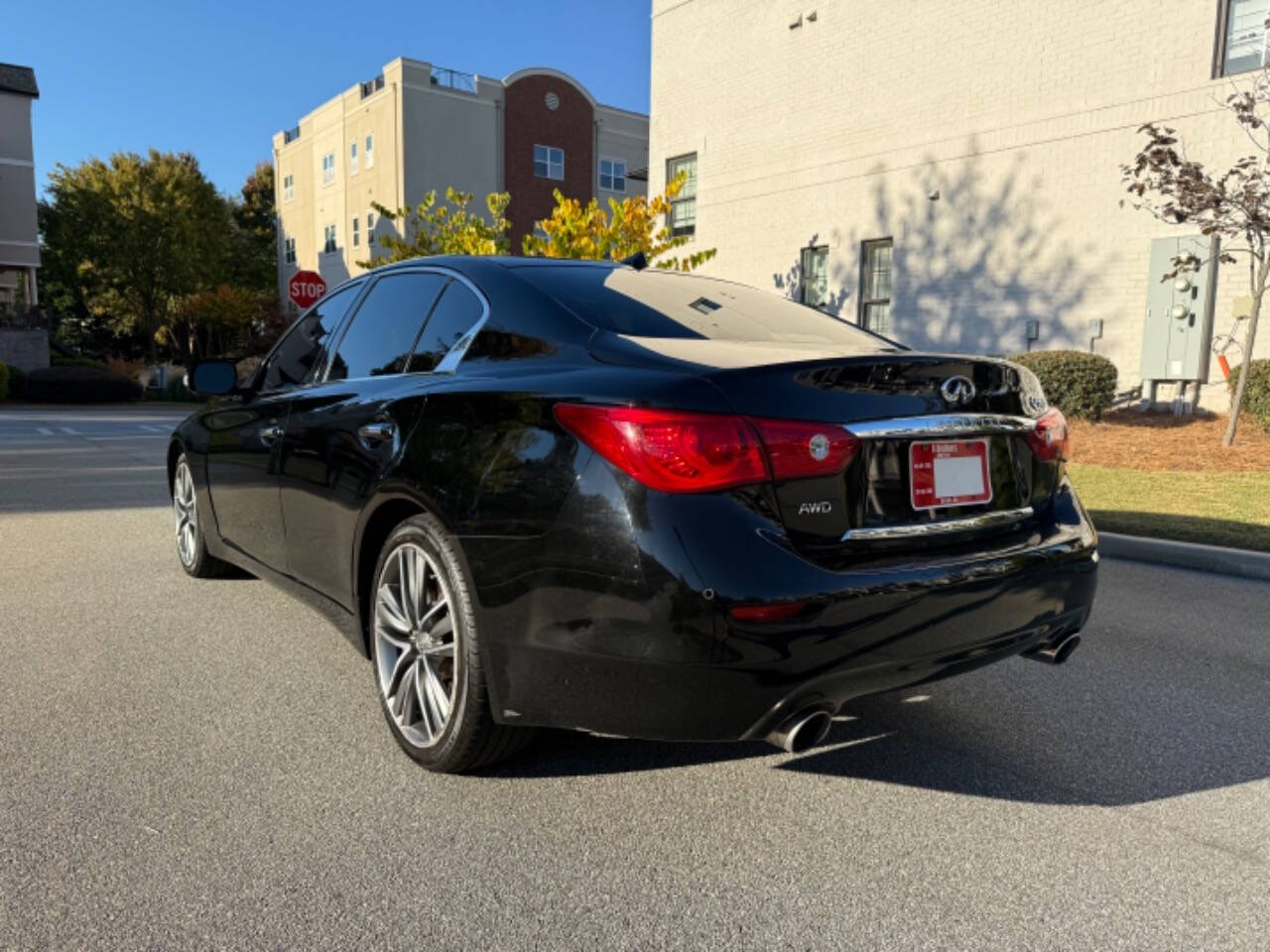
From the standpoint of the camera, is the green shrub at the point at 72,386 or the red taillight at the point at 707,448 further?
the green shrub at the point at 72,386

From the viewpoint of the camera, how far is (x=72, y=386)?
28750 millimetres

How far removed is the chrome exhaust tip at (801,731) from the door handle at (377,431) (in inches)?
60.5

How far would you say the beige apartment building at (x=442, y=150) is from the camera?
3669cm

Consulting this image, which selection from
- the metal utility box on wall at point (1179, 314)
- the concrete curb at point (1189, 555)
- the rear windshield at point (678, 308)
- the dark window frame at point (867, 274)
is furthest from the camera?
the dark window frame at point (867, 274)

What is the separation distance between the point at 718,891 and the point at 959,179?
16.8 metres

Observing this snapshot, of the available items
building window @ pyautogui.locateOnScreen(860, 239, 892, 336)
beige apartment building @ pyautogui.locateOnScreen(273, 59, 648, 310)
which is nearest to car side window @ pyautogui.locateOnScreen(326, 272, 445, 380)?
building window @ pyautogui.locateOnScreen(860, 239, 892, 336)

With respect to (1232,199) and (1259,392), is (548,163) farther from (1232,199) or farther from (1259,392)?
(1259,392)

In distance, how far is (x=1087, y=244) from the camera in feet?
49.8

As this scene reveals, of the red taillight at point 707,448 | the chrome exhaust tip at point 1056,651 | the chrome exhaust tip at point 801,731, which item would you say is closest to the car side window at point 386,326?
the red taillight at point 707,448

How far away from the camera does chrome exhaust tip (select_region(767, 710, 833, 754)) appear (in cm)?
242

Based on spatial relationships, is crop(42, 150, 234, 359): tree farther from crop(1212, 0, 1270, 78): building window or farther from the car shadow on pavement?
the car shadow on pavement

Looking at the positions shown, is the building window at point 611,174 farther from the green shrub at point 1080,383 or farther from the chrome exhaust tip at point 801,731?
the chrome exhaust tip at point 801,731

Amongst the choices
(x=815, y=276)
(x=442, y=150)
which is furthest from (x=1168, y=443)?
(x=442, y=150)

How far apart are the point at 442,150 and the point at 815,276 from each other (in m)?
22.3
